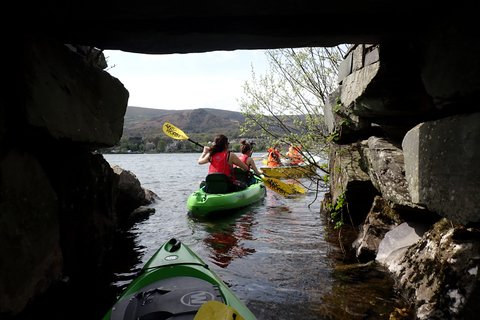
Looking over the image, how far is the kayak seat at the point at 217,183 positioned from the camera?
24.0ft

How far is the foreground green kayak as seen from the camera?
7.36ft

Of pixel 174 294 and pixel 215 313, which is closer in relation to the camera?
pixel 215 313

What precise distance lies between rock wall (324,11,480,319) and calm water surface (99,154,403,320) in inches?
16.5

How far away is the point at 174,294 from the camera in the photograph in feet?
8.13

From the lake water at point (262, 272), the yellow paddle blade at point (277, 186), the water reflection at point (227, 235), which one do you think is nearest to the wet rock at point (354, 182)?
the lake water at point (262, 272)

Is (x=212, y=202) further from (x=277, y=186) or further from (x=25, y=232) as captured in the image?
(x=25, y=232)

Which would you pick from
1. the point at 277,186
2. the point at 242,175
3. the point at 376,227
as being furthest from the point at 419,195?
the point at 242,175

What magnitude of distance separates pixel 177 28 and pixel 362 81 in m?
2.16

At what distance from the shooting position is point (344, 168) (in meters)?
5.50

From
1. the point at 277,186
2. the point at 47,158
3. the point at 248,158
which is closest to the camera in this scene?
the point at 47,158

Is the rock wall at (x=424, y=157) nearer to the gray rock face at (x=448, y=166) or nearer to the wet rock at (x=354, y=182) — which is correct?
the gray rock face at (x=448, y=166)

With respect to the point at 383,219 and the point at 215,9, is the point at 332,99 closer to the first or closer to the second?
the point at 383,219

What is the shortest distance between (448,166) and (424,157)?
0.35 meters

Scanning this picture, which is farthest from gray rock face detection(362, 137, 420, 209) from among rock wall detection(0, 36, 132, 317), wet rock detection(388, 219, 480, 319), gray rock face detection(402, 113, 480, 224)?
rock wall detection(0, 36, 132, 317)
